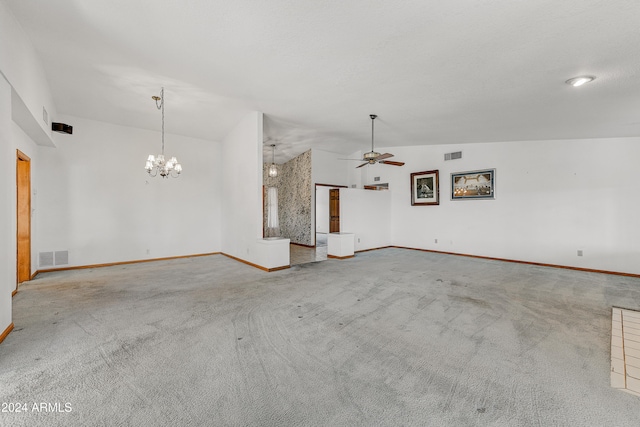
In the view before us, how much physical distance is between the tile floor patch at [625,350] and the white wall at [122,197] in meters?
7.96

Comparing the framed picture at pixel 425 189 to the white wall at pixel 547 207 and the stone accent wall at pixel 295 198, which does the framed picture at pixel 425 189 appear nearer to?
the white wall at pixel 547 207

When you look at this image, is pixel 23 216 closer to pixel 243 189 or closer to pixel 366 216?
pixel 243 189

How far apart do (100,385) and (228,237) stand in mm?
5479

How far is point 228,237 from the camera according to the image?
7316 millimetres

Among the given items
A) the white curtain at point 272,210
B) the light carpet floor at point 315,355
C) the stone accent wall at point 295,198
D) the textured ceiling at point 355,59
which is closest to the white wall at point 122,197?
the textured ceiling at point 355,59

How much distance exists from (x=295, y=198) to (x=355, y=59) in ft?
23.0

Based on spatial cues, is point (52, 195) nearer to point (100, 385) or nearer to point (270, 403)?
point (100, 385)

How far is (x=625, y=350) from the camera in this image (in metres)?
2.45

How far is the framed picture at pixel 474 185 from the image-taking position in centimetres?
700

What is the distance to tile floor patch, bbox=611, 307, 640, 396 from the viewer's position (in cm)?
200

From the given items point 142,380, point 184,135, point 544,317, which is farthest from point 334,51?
point 184,135

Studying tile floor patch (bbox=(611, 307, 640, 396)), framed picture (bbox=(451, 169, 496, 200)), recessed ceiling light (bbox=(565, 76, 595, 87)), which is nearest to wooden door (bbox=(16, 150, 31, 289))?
tile floor patch (bbox=(611, 307, 640, 396))

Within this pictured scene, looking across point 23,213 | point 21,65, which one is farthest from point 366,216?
point 23,213

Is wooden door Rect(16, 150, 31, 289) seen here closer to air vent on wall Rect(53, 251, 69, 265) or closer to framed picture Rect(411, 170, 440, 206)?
air vent on wall Rect(53, 251, 69, 265)
